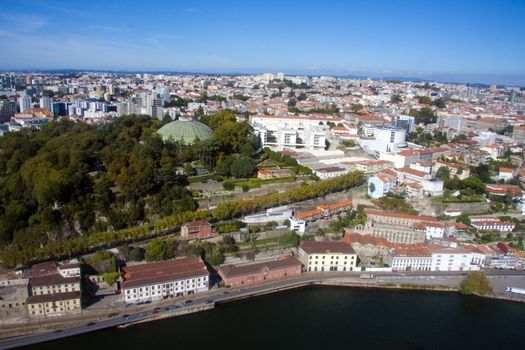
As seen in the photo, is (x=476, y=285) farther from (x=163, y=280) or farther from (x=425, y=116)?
(x=425, y=116)

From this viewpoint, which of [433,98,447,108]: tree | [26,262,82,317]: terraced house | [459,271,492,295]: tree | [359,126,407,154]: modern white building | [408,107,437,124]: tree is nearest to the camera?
[26,262,82,317]: terraced house

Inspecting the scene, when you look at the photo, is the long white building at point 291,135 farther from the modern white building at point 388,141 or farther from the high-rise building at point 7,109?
the high-rise building at point 7,109

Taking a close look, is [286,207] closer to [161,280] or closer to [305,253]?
[305,253]

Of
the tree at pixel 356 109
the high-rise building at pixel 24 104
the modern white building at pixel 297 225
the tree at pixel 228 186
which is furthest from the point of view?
the high-rise building at pixel 24 104

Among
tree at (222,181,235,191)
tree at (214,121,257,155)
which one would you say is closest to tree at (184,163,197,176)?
tree at (222,181,235,191)

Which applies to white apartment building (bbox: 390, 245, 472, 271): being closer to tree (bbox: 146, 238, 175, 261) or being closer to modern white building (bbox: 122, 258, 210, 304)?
modern white building (bbox: 122, 258, 210, 304)

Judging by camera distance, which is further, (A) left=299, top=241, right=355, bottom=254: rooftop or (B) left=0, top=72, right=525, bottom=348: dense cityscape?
(A) left=299, top=241, right=355, bottom=254: rooftop

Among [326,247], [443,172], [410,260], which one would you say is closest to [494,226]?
[443,172]

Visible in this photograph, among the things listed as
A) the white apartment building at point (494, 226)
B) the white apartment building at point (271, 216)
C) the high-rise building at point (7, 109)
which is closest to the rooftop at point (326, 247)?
the white apartment building at point (271, 216)
